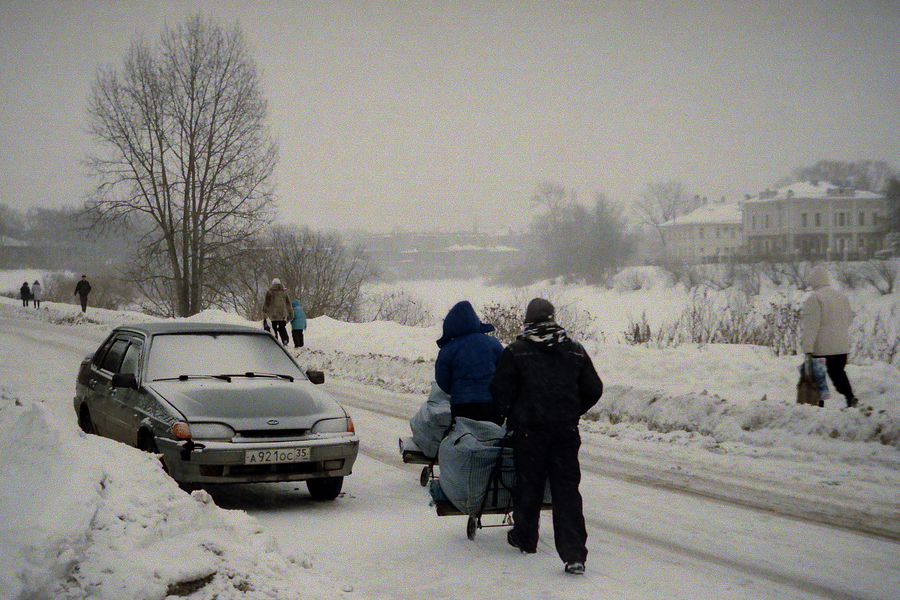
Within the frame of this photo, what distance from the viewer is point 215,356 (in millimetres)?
7656

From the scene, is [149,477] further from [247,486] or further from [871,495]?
[871,495]

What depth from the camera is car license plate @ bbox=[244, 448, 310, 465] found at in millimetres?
6297

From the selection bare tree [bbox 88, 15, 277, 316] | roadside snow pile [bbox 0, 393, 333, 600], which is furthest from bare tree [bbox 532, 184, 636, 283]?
roadside snow pile [bbox 0, 393, 333, 600]

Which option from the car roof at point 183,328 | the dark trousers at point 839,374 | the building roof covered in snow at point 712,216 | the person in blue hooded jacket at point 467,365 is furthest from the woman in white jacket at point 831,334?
the building roof covered in snow at point 712,216

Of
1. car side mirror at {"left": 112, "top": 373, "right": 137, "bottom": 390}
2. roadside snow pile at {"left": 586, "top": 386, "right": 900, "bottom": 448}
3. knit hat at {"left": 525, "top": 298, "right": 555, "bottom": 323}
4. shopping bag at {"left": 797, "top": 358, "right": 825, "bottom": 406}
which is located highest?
knit hat at {"left": 525, "top": 298, "right": 555, "bottom": 323}

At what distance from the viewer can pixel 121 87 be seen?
35.7 metres

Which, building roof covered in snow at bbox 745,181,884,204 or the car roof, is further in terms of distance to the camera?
building roof covered in snow at bbox 745,181,884,204

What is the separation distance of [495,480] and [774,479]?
3.69 meters

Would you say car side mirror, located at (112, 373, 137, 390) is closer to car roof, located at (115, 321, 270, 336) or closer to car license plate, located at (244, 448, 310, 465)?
car roof, located at (115, 321, 270, 336)

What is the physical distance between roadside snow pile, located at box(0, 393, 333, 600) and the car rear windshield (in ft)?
7.46

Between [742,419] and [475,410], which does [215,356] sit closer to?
[475,410]

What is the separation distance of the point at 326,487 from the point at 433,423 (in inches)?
45.6

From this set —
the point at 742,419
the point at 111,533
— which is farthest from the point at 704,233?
the point at 111,533

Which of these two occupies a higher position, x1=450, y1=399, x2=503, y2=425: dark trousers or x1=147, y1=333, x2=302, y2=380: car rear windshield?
x1=147, y1=333, x2=302, y2=380: car rear windshield
